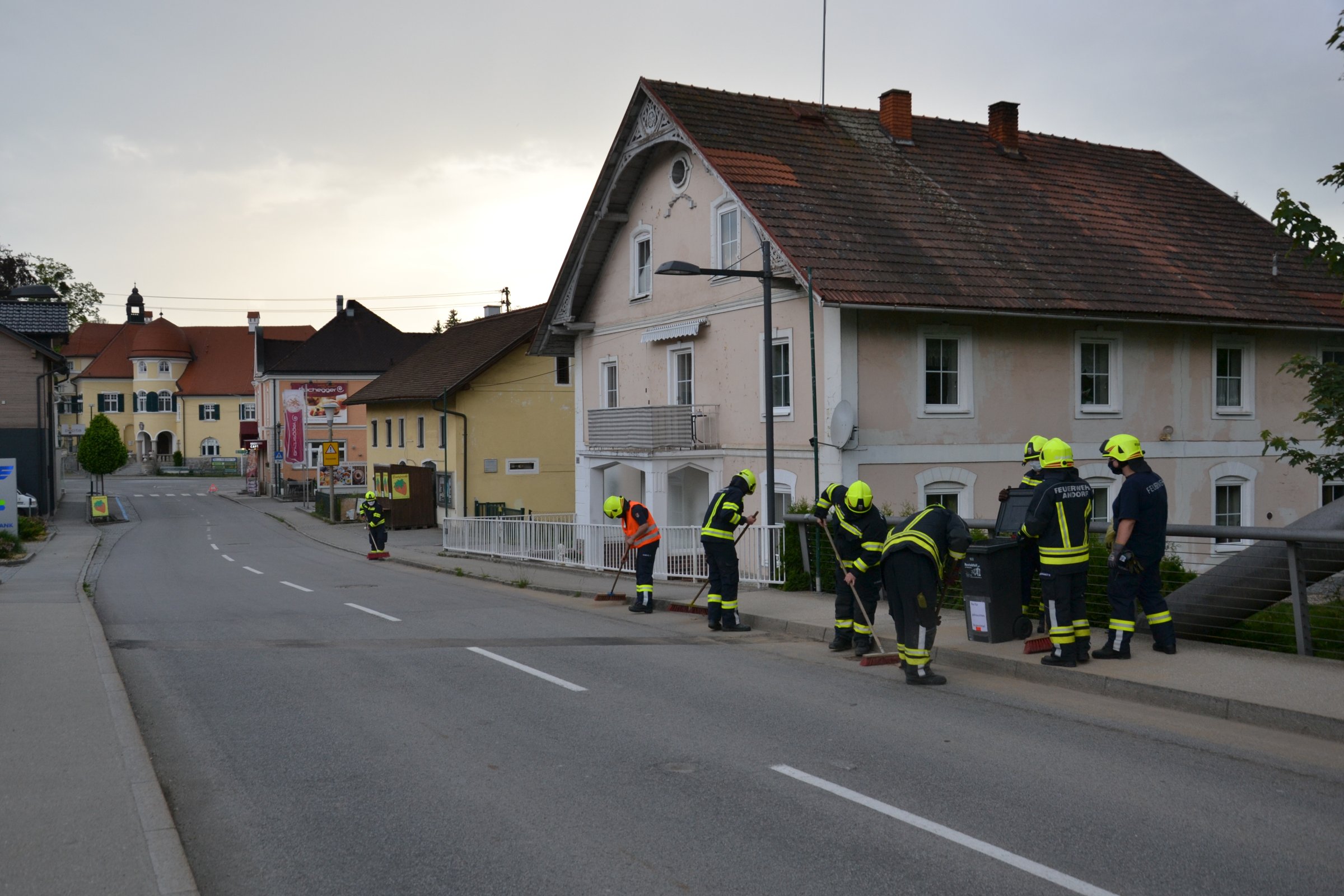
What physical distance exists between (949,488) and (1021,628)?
1038cm

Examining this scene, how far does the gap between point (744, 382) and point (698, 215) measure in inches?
153

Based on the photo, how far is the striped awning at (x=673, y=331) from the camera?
24.3 m

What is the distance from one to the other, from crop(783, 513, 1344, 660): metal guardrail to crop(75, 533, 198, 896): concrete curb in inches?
317

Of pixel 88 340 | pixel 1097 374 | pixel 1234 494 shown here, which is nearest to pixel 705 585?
pixel 1097 374

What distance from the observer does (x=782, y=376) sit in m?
21.8

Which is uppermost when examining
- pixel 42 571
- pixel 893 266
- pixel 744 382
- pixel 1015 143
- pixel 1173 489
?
pixel 1015 143

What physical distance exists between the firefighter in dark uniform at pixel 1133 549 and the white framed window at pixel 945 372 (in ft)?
35.8

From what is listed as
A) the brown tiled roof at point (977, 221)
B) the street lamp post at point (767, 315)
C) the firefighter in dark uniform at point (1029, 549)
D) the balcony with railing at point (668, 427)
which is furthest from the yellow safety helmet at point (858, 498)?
the balcony with railing at point (668, 427)

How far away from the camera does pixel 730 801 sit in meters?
6.38

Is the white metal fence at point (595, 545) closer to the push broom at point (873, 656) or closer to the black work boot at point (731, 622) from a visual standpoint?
the black work boot at point (731, 622)

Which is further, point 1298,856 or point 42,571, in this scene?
point 42,571

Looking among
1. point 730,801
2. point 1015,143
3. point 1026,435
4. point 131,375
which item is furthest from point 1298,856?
point 131,375

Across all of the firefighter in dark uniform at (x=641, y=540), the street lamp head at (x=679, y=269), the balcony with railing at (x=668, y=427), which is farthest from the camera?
the balcony with railing at (x=668, y=427)

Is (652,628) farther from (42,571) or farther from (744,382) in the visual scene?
(42,571)
